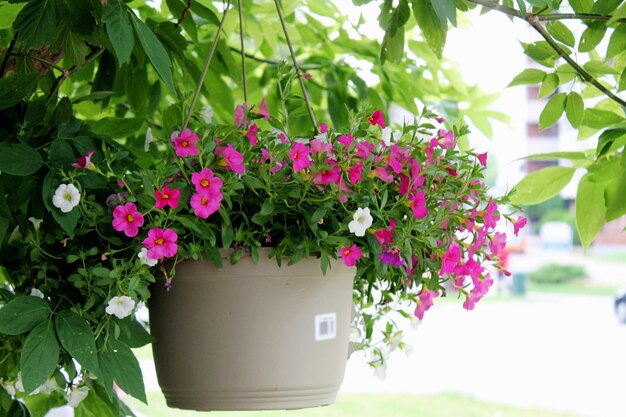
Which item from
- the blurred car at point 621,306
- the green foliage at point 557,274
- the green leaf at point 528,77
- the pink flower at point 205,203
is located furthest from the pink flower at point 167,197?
the green foliage at point 557,274

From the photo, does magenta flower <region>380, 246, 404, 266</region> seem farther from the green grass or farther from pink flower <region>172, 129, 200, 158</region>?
the green grass

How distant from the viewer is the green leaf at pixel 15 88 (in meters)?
0.64

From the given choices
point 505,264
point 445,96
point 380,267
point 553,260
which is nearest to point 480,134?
point 445,96

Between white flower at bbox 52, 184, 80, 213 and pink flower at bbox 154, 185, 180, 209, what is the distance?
0.06 m

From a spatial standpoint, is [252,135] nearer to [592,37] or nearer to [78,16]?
[78,16]

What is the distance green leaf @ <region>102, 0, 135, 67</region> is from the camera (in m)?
0.54

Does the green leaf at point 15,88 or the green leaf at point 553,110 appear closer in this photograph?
the green leaf at point 15,88

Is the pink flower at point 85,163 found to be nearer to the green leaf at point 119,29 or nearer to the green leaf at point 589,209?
the green leaf at point 119,29

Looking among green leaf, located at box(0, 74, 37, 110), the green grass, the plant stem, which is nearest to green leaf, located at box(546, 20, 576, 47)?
the plant stem

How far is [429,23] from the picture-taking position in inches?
29.9

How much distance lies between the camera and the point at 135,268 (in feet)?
1.95

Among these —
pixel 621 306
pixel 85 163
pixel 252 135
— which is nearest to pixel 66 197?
pixel 85 163

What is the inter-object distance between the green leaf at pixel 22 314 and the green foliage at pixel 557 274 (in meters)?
16.5

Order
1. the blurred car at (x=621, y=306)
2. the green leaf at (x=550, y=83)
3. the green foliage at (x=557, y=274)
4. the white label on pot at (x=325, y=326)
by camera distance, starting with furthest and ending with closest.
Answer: the green foliage at (x=557, y=274) < the blurred car at (x=621, y=306) < the green leaf at (x=550, y=83) < the white label on pot at (x=325, y=326)
